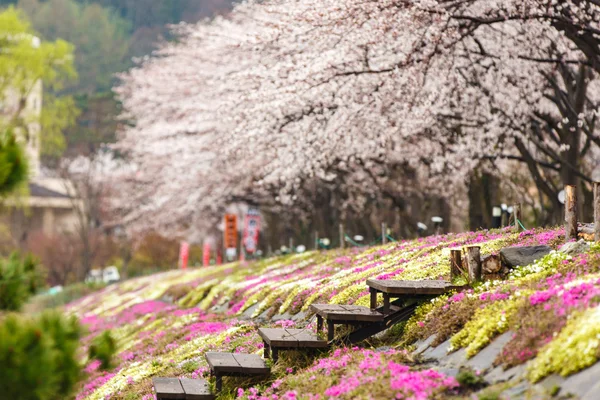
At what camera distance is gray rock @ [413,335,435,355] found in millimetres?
9938

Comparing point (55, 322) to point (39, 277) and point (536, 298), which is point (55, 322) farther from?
point (536, 298)

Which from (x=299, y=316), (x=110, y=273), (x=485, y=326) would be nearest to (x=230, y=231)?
(x=299, y=316)

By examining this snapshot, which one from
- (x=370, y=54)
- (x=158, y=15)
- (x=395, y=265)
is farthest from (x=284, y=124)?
(x=158, y=15)

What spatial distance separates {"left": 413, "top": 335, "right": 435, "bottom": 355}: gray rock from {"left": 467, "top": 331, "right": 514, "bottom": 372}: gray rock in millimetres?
1166

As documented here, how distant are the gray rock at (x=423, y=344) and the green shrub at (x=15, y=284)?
4.56m

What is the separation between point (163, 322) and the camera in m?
21.6

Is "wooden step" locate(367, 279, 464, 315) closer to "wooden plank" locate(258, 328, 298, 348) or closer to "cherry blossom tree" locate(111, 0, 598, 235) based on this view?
"wooden plank" locate(258, 328, 298, 348)

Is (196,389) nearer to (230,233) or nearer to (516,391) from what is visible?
(516,391)

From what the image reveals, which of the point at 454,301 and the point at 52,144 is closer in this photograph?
the point at 454,301

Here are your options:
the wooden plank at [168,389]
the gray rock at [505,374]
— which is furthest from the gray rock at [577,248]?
the wooden plank at [168,389]

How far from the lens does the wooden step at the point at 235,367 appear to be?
34.5ft

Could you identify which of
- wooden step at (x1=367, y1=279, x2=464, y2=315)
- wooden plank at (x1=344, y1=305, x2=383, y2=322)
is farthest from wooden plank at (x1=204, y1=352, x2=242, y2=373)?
wooden step at (x1=367, y1=279, x2=464, y2=315)

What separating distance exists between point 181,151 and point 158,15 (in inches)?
4128

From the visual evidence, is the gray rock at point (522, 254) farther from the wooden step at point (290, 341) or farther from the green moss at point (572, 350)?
the green moss at point (572, 350)
